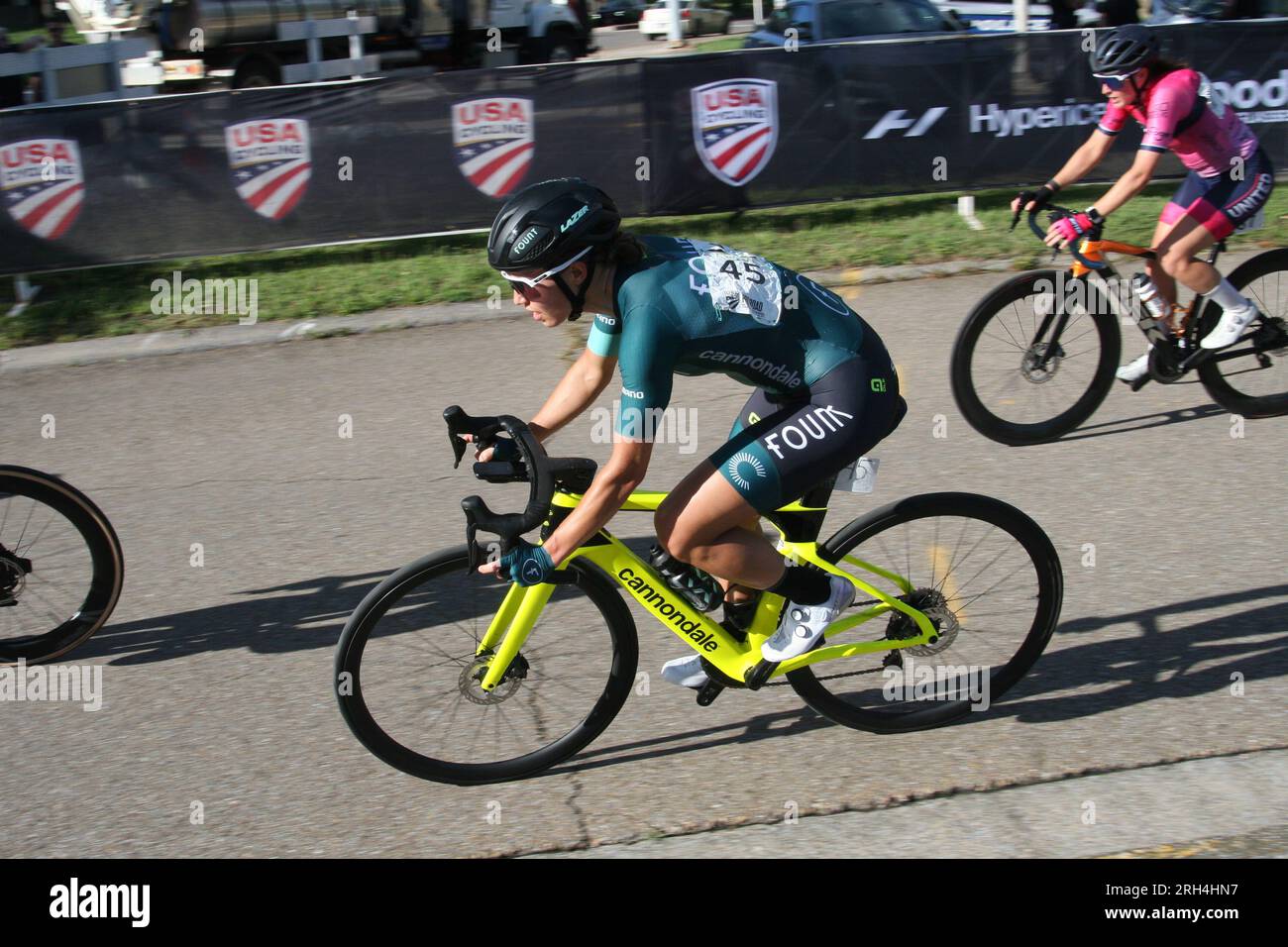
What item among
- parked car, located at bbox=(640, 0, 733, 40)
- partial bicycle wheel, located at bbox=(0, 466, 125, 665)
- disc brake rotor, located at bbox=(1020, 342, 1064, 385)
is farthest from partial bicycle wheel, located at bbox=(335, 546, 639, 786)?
parked car, located at bbox=(640, 0, 733, 40)

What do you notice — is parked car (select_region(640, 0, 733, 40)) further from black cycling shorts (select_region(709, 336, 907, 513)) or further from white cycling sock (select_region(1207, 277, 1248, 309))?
black cycling shorts (select_region(709, 336, 907, 513))

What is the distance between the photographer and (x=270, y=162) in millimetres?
10867

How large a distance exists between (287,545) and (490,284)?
453 centimetres

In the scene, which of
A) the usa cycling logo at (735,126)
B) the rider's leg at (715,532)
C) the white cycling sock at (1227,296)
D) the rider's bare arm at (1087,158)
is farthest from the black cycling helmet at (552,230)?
the usa cycling logo at (735,126)

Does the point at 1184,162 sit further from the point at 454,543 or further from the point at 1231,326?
the point at 454,543

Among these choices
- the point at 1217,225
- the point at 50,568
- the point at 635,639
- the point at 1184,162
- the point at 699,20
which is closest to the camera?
the point at 635,639

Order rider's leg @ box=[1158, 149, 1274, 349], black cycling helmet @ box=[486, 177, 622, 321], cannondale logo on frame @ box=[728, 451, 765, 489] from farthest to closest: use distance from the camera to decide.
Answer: rider's leg @ box=[1158, 149, 1274, 349] → cannondale logo on frame @ box=[728, 451, 765, 489] → black cycling helmet @ box=[486, 177, 622, 321]

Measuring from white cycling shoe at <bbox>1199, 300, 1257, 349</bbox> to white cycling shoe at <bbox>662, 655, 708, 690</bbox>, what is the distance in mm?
3927

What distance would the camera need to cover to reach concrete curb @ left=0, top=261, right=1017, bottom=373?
9391 millimetres

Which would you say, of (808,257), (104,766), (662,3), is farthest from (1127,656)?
(662,3)

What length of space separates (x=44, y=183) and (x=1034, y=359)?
7.90m

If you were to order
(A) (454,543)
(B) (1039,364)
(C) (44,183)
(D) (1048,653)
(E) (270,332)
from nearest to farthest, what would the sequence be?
(D) (1048,653) → (A) (454,543) → (B) (1039,364) → (E) (270,332) → (C) (44,183)

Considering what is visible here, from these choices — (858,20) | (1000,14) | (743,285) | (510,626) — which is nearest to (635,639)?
(510,626)

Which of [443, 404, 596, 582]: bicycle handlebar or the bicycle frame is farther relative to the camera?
the bicycle frame
